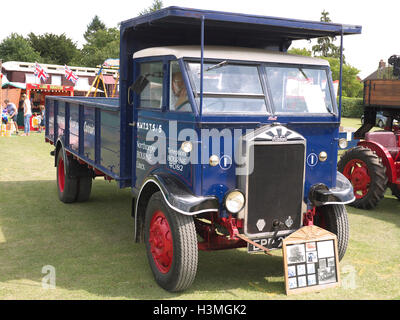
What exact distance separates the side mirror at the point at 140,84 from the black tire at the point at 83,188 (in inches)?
125

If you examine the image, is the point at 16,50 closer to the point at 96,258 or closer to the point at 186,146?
the point at 96,258

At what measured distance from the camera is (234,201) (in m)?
4.39

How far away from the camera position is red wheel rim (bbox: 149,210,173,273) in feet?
15.1

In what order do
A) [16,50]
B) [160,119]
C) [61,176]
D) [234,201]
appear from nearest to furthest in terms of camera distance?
[234,201]
[160,119]
[61,176]
[16,50]

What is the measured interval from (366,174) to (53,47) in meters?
57.0

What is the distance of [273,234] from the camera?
4.61m

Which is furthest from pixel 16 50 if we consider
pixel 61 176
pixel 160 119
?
pixel 160 119

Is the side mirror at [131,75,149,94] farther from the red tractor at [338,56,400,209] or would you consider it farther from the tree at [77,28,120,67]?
the tree at [77,28,120,67]

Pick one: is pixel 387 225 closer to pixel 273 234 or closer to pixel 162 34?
pixel 273 234

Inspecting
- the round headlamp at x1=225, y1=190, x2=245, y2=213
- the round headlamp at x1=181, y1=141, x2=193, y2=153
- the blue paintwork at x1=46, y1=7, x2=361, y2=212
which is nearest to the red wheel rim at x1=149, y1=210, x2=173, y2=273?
the blue paintwork at x1=46, y1=7, x2=361, y2=212

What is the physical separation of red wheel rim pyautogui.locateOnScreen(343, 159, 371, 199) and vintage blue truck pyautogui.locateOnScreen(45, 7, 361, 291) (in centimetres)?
307

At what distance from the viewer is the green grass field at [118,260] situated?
4551 mm

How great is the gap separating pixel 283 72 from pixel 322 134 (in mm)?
766

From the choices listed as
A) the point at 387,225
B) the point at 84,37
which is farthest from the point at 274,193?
the point at 84,37
